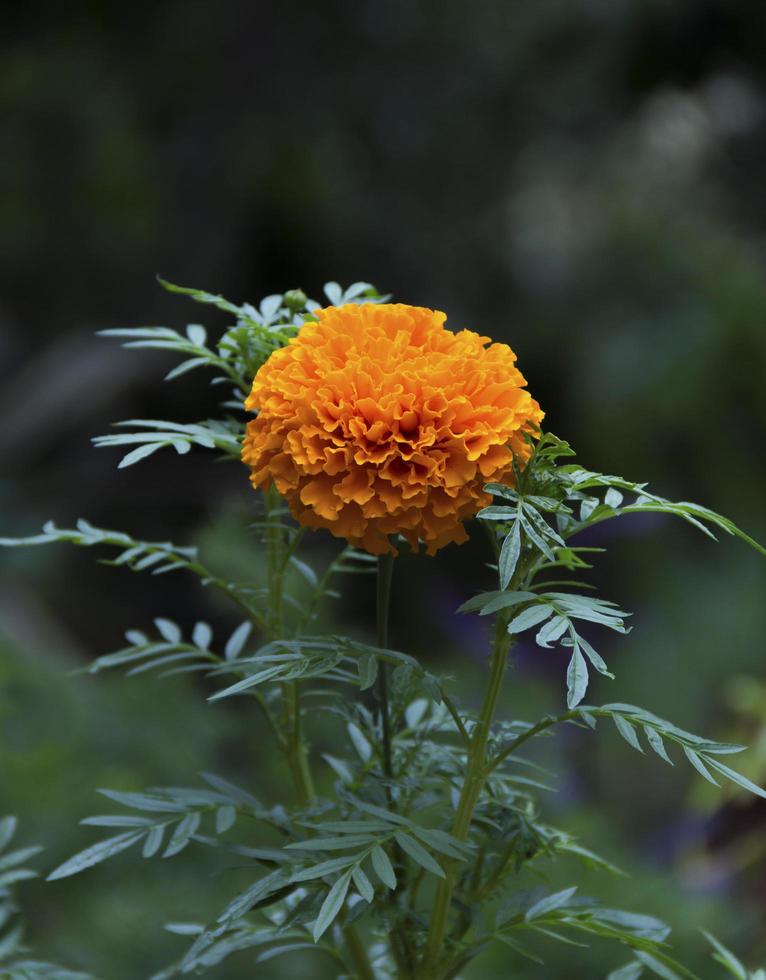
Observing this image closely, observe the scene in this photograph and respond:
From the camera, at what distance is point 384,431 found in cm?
60

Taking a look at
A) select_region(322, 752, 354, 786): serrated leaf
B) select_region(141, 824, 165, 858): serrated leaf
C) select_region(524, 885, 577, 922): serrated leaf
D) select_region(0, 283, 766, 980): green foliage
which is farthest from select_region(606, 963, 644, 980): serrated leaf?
select_region(141, 824, 165, 858): serrated leaf

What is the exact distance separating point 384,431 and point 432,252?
3.26 meters

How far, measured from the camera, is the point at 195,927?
85cm

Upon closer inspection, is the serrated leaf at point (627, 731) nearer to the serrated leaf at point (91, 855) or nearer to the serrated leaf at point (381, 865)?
the serrated leaf at point (381, 865)

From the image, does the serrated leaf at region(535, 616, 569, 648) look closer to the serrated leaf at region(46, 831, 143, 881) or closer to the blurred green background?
the serrated leaf at region(46, 831, 143, 881)

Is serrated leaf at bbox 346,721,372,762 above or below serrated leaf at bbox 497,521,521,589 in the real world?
below

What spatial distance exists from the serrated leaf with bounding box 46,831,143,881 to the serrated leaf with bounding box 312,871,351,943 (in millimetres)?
143

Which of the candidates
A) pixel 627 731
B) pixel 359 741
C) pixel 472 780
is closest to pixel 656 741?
pixel 627 731

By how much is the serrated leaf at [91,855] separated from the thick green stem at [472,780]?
0.19 m

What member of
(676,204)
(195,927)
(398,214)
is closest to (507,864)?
(195,927)

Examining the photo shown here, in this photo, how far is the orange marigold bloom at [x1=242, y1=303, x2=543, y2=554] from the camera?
23.6 inches

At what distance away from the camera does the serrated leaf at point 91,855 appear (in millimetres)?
658

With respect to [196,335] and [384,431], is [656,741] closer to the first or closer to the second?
[384,431]

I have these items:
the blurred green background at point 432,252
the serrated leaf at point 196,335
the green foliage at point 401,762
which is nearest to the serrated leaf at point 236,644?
the green foliage at point 401,762
